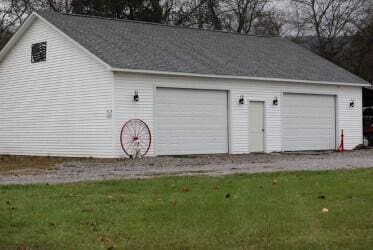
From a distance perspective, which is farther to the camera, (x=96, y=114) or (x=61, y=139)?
(x=61, y=139)

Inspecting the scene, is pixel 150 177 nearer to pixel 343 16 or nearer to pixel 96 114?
pixel 96 114

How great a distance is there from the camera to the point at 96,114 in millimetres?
21656

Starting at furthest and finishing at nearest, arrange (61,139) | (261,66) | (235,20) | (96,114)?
1. (235,20)
2. (261,66)
3. (61,139)
4. (96,114)

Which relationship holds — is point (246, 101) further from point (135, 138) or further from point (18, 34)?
point (18, 34)

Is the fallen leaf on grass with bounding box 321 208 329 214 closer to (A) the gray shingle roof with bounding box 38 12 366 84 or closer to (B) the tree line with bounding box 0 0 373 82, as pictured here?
(A) the gray shingle roof with bounding box 38 12 366 84

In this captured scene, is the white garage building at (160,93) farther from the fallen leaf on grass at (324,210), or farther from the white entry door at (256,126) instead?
the fallen leaf on grass at (324,210)

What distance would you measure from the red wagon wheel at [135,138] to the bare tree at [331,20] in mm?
27742

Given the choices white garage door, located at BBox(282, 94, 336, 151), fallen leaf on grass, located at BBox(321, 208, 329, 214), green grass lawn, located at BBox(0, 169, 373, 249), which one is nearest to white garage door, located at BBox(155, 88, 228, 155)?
white garage door, located at BBox(282, 94, 336, 151)

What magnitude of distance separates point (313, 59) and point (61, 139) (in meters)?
13.1

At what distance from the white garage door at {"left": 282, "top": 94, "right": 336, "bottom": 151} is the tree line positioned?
15421 mm

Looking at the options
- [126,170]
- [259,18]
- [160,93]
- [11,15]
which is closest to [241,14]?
[259,18]

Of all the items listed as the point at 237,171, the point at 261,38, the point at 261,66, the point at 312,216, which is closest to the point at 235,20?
the point at 261,38

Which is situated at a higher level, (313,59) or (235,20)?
(235,20)

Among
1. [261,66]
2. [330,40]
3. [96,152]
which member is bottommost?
[96,152]
